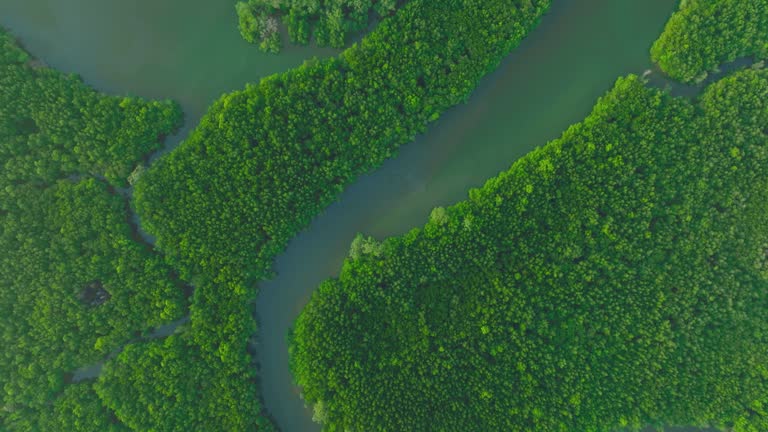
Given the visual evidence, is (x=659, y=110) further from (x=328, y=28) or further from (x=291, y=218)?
(x=291, y=218)

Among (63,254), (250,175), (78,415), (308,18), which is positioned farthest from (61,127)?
(78,415)

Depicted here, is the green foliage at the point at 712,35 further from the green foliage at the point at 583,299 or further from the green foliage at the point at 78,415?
the green foliage at the point at 78,415

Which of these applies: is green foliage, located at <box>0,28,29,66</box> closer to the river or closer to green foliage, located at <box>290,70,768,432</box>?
the river

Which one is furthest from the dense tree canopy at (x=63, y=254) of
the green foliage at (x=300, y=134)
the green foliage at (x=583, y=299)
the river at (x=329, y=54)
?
the green foliage at (x=583, y=299)

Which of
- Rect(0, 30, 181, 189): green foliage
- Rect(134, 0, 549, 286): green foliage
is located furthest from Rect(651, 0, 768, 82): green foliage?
Rect(0, 30, 181, 189): green foliage

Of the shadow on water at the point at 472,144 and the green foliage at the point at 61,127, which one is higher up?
the green foliage at the point at 61,127

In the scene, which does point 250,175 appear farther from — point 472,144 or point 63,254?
point 472,144
